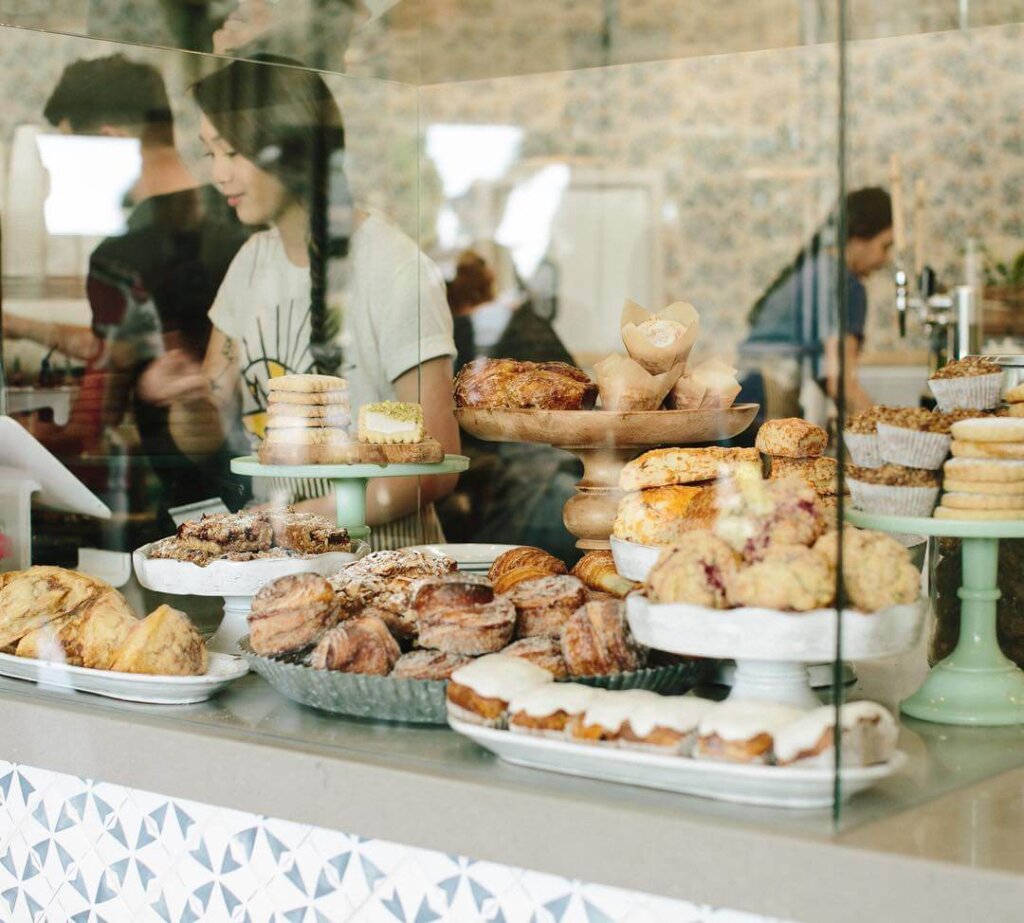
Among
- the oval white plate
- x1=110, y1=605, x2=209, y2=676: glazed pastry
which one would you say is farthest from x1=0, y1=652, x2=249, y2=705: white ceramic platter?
the oval white plate

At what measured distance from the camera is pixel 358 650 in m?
1.35

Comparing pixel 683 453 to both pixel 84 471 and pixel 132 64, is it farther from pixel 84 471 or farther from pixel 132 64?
pixel 132 64

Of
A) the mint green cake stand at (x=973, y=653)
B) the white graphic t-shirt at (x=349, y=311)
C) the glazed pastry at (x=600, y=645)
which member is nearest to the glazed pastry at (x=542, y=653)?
the glazed pastry at (x=600, y=645)

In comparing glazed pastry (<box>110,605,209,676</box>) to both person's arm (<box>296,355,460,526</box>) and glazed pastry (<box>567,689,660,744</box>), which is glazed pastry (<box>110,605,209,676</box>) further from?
glazed pastry (<box>567,689,660,744</box>)

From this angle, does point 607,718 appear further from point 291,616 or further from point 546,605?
point 291,616

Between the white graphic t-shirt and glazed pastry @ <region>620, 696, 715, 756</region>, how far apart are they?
88 cm

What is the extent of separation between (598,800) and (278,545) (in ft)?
2.29

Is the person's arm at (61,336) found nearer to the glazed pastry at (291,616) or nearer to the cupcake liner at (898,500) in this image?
the glazed pastry at (291,616)

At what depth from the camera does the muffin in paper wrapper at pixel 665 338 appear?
160cm

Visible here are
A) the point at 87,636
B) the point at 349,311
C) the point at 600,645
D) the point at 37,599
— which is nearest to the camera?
the point at 600,645

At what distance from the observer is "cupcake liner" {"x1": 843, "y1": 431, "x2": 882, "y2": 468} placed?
1.28 m

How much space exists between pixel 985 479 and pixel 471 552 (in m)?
0.69

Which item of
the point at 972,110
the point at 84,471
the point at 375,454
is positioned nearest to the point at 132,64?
the point at 84,471

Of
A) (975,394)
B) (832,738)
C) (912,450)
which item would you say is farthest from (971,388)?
(832,738)
